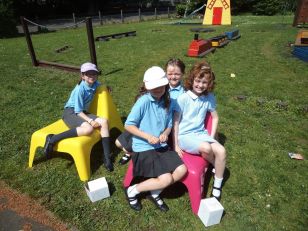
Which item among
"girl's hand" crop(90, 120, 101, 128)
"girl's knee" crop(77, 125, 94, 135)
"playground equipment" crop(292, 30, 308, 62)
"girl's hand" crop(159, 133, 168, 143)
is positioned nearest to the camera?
"girl's hand" crop(159, 133, 168, 143)

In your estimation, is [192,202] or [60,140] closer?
[192,202]

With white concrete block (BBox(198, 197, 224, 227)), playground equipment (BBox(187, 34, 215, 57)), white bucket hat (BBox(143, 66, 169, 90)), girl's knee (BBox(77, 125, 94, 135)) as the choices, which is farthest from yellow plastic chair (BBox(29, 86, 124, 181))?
playground equipment (BBox(187, 34, 215, 57))

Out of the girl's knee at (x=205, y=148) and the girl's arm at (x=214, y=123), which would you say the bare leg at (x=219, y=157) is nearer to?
the girl's knee at (x=205, y=148)

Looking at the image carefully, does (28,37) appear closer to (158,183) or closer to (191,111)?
(191,111)

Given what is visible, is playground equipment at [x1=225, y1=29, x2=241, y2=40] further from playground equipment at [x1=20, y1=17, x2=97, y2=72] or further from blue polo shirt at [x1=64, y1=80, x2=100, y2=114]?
blue polo shirt at [x1=64, y1=80, x2=100, y2=114]

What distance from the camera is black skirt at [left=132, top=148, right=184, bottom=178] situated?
3.01 metres

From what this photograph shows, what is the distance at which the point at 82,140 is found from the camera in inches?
138

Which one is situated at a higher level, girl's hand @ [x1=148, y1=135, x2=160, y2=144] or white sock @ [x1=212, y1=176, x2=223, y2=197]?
girl's hand @ [x1=148, y1=135, x2=160, y2=144]

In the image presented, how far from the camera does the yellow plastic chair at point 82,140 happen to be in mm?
3467

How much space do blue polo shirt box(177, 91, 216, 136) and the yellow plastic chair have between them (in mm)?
1217

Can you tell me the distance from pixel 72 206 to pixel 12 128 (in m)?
2.41

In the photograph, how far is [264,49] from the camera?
35.7 ft

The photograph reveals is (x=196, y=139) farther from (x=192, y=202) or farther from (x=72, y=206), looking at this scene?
(x=72, y=206)

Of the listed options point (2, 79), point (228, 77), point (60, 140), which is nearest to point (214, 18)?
point (228, 77)
